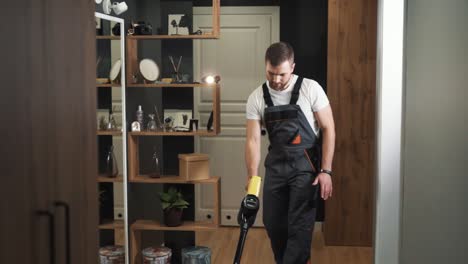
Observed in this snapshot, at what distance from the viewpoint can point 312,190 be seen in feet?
12.1

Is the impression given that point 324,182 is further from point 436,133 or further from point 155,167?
point 436,133

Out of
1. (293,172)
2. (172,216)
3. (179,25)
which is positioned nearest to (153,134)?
(172,216)

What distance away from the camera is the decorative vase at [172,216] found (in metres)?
4.42

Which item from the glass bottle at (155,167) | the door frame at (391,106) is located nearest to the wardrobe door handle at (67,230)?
the door frame at (391,106)

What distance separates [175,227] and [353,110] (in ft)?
5.73

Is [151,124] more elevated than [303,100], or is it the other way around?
[303,100]

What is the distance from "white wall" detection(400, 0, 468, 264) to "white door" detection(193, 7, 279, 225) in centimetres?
356

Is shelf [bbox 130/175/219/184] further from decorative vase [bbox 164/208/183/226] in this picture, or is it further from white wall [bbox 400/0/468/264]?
white wall [bbox 400/0/468/264]

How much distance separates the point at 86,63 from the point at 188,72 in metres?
3.18

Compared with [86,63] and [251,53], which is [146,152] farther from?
[86,63]

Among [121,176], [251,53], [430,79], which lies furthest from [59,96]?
[251,53]

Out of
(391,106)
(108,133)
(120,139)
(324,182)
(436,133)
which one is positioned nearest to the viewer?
(436,133)

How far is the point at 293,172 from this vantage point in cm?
368

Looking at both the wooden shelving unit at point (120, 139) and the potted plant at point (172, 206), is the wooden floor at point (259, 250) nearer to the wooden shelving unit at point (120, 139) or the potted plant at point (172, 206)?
the potted plant at point (172, 206)
